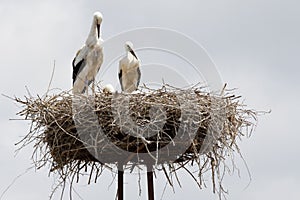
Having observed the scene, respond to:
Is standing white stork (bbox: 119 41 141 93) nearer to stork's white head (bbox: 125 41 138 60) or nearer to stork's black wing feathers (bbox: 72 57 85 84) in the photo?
stork's white head (bbox: 125 41 138 60)

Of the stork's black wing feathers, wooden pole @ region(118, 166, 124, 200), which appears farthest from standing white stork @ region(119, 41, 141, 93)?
wooden pole @ region(118, 166, 124, 200)

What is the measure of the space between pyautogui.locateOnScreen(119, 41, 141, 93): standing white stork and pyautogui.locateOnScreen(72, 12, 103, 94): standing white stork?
221 mm

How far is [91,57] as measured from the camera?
7.09 m

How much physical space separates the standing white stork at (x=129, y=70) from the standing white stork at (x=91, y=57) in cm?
22

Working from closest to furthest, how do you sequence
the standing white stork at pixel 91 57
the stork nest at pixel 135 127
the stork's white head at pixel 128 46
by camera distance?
the stork nest at pixel 135 127
the stork's white head at pixel 128 46
the standing white stork at pixel 91 57

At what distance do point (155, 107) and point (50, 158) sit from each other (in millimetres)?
829

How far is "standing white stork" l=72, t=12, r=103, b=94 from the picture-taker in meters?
7.09

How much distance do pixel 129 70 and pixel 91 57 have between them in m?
0.36

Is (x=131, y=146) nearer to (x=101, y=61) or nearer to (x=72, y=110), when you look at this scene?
(x=72, y=110)

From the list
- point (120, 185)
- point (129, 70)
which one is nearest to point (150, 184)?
point (120, 185)

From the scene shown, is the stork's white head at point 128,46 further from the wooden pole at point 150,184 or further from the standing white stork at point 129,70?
the wooden pole at point 150,184

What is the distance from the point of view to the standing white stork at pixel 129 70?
7.04m

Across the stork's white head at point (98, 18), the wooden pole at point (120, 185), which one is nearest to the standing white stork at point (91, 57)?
the stork's white head at point (98, 18)

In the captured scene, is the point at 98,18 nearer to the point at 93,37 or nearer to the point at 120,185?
the point at 93,37
